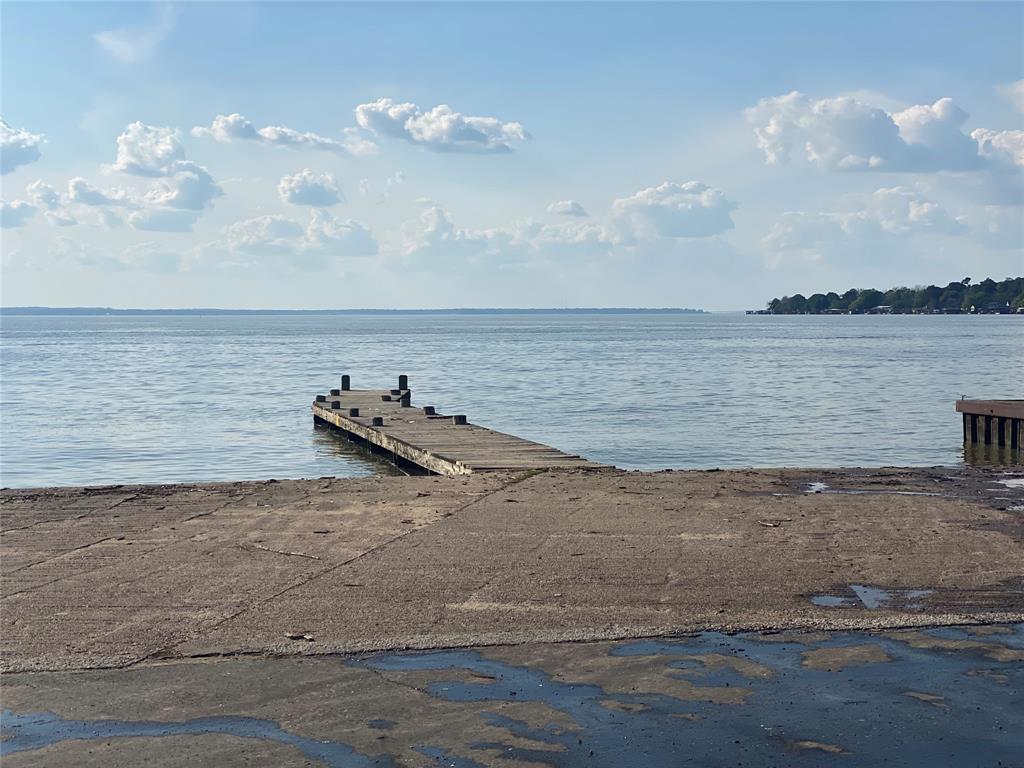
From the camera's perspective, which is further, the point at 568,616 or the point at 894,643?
the point at 568,616

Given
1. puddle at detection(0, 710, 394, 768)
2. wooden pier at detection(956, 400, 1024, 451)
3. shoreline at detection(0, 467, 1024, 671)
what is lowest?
wooden pier at detection(956, 400, 1024, 451)

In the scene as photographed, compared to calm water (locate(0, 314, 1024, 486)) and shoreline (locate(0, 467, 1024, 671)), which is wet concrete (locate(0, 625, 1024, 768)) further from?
calm water (locate(0, 314, 1024, 486))

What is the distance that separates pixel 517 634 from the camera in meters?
8.28

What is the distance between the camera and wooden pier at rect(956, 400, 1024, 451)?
28016mm

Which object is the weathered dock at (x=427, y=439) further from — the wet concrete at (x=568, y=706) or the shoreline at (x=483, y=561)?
the wet concrete at (x=568, y=706)

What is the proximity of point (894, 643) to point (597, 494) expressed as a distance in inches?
268

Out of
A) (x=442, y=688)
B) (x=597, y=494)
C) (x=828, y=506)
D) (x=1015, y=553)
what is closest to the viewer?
(x=442, y=688)

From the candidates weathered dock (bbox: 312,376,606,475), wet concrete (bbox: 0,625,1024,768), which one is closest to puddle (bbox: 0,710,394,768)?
wet concrete (bbox: 0,625,1024,768)

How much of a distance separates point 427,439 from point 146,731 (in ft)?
60.9

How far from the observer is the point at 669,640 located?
8.11 m

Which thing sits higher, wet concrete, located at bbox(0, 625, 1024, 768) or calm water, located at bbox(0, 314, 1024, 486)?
wet concrete, located at bbox(0, 625, 1024, 768)

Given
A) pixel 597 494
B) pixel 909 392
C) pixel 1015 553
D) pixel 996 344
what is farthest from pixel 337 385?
pixel 996 344

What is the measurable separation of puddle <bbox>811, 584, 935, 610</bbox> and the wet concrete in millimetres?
799

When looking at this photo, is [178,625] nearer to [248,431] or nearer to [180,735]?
[180,735]
